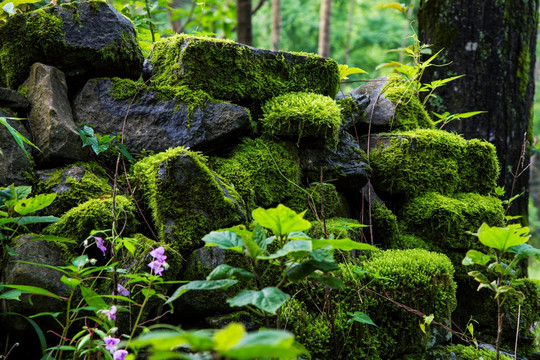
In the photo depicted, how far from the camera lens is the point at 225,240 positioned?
1.43 metres

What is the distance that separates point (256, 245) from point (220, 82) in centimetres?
195

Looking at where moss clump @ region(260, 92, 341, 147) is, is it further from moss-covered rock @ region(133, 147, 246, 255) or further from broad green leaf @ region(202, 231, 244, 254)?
broad green leaf @ region(202, 231, 244, 254)

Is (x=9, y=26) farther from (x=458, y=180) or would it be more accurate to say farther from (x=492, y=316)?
(x=492, y=316)

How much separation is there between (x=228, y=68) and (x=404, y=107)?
5.92 feet

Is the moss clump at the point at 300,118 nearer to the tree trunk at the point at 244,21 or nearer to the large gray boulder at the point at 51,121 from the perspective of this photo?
the large gray boulder at the point at 51,121

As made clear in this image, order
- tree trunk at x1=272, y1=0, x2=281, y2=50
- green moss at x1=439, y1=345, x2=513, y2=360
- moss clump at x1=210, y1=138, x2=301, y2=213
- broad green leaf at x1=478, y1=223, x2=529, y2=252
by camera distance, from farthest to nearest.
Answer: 1. tree trunk at x1=272, y1=0, x2=281, y2=50
2. moss clump at x1=210, y1=138, x2=301, y2=213
3. green moss at x1=439, y1=345, x2=513, y2=360
4. broad green leaf at x1=478, y1=223, x2=529, y2=252

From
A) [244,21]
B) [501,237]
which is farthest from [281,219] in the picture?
[244,21]

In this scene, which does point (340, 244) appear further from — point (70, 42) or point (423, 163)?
point (70, 42)

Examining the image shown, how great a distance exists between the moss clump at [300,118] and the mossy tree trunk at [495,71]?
6.68 feet

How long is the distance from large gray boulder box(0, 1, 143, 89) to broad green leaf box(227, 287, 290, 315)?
2.38 meters

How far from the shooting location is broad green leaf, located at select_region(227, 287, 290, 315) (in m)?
1.25

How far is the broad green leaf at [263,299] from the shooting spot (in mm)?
1248

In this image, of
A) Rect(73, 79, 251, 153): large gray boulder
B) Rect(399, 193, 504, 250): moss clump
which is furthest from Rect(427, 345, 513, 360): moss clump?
Rect(73, 79, 251, 153): large gray boulder

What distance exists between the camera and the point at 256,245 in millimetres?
1449
